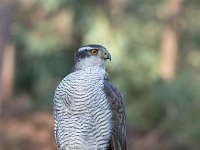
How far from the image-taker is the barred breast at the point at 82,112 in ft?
18.7

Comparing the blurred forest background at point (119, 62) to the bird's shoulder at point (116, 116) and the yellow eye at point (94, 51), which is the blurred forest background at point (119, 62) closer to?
the yellow eye at point (94, 51)

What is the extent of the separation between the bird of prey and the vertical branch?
14761mm

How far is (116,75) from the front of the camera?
19.9 m

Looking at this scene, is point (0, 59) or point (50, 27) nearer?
point (0, 59)

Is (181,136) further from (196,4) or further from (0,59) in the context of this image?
(196,4)

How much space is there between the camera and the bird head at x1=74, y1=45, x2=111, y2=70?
5949mm

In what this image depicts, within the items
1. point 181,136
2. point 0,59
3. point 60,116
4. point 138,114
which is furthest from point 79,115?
point 138,114

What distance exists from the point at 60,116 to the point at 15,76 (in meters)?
18.4

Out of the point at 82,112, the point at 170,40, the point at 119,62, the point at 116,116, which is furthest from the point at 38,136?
the point at 82,112

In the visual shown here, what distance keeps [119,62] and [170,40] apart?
245 cm

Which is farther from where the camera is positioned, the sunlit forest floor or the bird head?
the sunlit forest floor

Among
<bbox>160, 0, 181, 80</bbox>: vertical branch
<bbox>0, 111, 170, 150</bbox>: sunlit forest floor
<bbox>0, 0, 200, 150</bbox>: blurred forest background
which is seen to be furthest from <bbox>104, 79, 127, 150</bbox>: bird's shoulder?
<bbox>160, 0, 181, 80</bbox>: vertical branch

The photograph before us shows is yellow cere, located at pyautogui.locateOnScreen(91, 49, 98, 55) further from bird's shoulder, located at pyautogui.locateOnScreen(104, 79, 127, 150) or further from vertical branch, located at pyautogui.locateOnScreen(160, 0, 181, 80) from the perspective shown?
vertical branch, located at pyautogui.locateOnScreen(160, 0, 181, 80)

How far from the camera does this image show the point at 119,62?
19.8m
